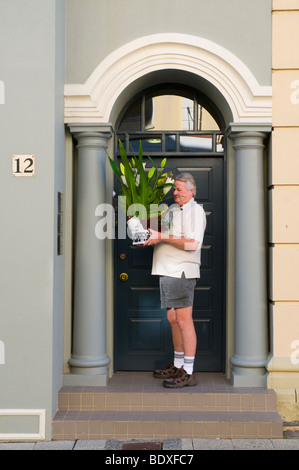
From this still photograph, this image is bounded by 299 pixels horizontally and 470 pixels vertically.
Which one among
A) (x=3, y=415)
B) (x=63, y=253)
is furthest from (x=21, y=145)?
(x=3, y=415)

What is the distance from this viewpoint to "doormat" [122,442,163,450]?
4961 millimetres

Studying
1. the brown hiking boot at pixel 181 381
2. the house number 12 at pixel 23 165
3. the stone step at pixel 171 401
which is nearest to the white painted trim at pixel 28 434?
the stone step at pixel 171 401

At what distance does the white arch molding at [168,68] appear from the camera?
577 cm

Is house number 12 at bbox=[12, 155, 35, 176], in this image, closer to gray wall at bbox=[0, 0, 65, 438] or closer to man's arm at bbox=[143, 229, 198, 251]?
gray wall at bbox=[0, 0, 65, 438]

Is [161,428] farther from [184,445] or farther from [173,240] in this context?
[173,240]

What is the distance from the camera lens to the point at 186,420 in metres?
5.21

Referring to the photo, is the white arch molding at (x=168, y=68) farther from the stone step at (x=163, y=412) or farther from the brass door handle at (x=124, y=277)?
the stone step at (x=163, y=412)

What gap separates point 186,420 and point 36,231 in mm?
2133

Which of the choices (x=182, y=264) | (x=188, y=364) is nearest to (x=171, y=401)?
(x=188, y=364)

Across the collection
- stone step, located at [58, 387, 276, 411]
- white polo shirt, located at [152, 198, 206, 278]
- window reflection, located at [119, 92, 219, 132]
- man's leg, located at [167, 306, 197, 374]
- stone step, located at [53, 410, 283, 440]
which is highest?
window reflection, located at [119, 92, 219, 132]

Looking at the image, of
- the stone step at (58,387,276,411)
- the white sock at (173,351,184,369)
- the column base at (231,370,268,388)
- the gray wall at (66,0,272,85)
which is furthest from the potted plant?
the column base at (231,370,268,388)

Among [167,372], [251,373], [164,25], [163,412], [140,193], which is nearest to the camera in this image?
[163,412]

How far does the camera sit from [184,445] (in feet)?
16.3

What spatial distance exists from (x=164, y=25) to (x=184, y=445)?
155 inches
